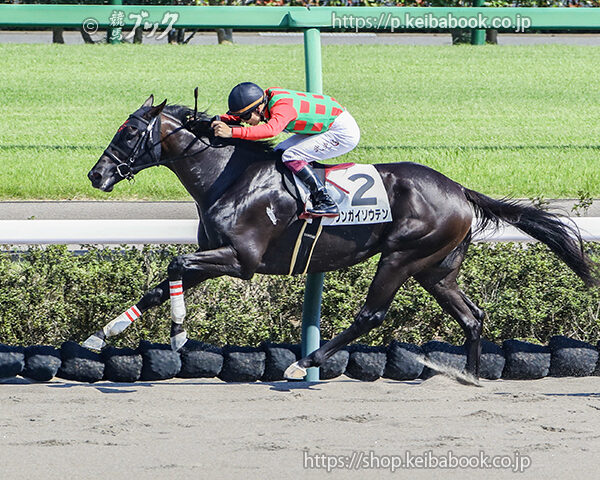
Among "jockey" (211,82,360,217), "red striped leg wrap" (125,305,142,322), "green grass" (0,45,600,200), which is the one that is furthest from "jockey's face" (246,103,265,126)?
"green grass" (0,45,600,200)

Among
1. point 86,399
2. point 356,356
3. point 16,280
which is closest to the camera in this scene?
point 86,399

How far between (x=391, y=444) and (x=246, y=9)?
2.46 m

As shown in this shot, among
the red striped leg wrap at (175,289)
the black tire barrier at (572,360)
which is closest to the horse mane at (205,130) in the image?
the red striped leg wrap at (175,289)

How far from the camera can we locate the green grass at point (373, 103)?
31.2 feet

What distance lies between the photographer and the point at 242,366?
4969 millimetres

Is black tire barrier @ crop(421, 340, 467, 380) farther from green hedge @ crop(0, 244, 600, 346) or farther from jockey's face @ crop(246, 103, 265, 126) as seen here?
jockey's face @ crop(246, 103, 265, 126)

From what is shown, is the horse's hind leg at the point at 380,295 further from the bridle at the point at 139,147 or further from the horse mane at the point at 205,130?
the bridle at the point at 139,147

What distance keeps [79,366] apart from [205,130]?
1351 millimetres

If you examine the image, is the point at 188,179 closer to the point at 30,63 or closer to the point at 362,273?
the point at 362,273

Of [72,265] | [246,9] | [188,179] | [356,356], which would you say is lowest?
[356,356]

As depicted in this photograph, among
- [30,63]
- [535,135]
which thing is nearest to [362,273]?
[535,135]

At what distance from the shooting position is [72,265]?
545cm

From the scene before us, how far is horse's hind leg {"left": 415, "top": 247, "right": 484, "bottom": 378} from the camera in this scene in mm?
4988

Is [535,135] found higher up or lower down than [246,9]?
lower down
